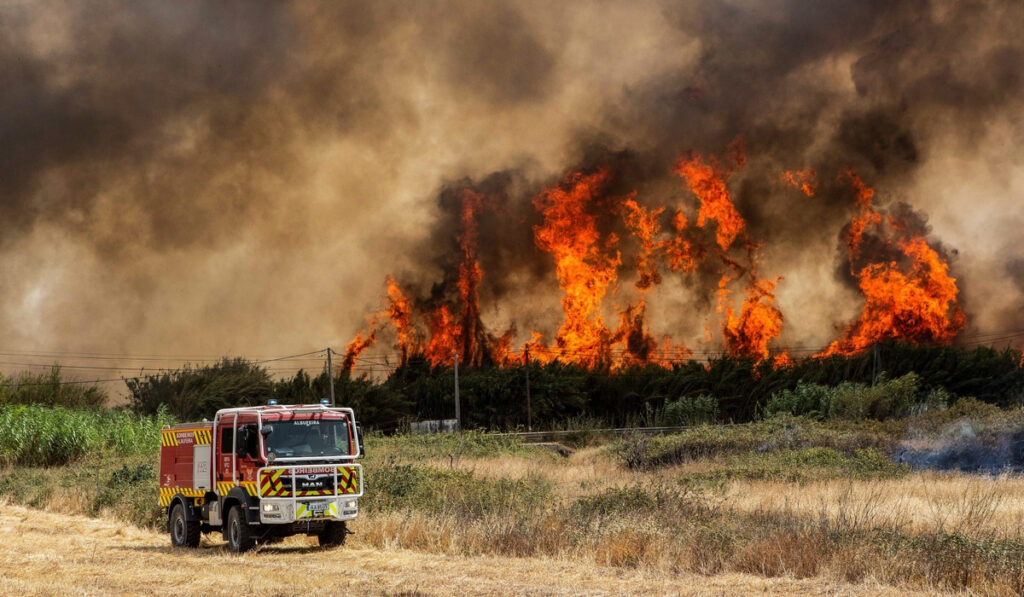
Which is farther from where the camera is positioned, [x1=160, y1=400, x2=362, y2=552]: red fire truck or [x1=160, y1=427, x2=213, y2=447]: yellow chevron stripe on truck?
[x1=160, y1=427, x2=213, y2=447]: yellow chevron stripe on truck

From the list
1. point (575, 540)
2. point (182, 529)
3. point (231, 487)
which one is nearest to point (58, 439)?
point (182, 529)

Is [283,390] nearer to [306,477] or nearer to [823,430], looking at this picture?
[823,430]

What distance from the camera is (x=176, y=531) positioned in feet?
68.1

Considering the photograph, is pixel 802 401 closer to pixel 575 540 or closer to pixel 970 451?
pixel 970 451

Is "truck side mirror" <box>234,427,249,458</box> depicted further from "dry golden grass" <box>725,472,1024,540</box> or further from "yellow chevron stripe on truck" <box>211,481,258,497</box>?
"dry golden grass" <box>725,472,1024,540</box>

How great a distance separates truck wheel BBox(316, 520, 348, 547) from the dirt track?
0.27 meters

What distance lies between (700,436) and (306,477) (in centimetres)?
2457

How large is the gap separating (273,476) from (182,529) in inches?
139

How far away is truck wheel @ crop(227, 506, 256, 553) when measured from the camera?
18500 millimetres

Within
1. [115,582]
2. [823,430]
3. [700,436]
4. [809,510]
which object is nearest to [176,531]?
[115,582]

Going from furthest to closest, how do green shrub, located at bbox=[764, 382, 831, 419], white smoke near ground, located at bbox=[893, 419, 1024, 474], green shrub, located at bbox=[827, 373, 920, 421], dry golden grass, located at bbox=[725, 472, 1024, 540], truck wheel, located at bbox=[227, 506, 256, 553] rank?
green shrub, located at bbox=[764, 382, 831, 419], green shrub, located at bbox=[827, 373, 920, 421], white smoke near ground, located at bbox=[893, 419, 1024, 474], truck wheel, located at bbox=[227, 506, 256, 553], dry golden grass, located at bbox=[725, 472, 1024, 540]

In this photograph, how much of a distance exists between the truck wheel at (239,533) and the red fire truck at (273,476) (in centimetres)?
2

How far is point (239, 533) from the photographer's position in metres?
18.6

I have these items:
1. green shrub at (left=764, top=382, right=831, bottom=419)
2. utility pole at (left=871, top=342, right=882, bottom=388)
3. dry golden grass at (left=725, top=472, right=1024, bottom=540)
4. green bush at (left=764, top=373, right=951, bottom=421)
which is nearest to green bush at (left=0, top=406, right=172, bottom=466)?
dry golden grass at (left=725, top=472, right=1024, bottom=540)
